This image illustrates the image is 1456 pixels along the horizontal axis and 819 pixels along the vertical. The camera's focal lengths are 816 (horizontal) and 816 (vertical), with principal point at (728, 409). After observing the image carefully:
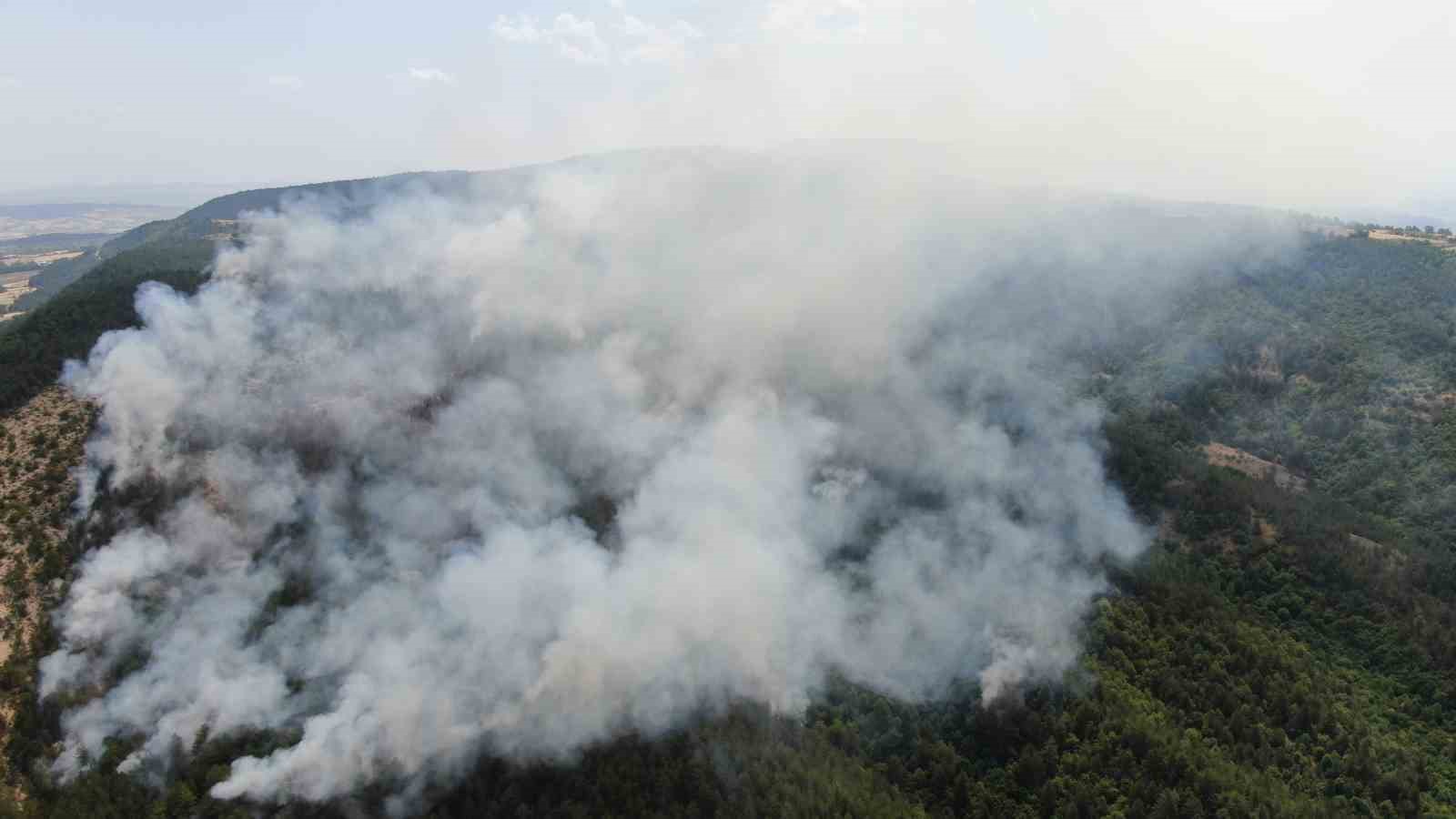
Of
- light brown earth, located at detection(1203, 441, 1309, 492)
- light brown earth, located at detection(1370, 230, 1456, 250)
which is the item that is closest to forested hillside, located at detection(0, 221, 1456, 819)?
light brown earth, located at detection(1203, 441, 1309, 492)

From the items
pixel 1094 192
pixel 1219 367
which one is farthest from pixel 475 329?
pixel 1094 192

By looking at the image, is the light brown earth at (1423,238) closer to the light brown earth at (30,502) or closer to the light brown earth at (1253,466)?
the light brown earth at (1253,466)

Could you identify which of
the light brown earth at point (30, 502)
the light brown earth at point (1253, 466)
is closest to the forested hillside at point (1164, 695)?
the light brown earth at point (30, 502)

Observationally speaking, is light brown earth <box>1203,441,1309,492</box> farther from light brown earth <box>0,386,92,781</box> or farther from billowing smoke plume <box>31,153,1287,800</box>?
light brown earth <box>0,386,92,781</box>

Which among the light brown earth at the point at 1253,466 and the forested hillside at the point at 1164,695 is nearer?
the forested hillside at the point at 1164,695

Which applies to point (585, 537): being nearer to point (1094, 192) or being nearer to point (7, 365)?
point (7, 365)

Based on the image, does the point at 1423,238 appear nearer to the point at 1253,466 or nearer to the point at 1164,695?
the point at 1253,466
